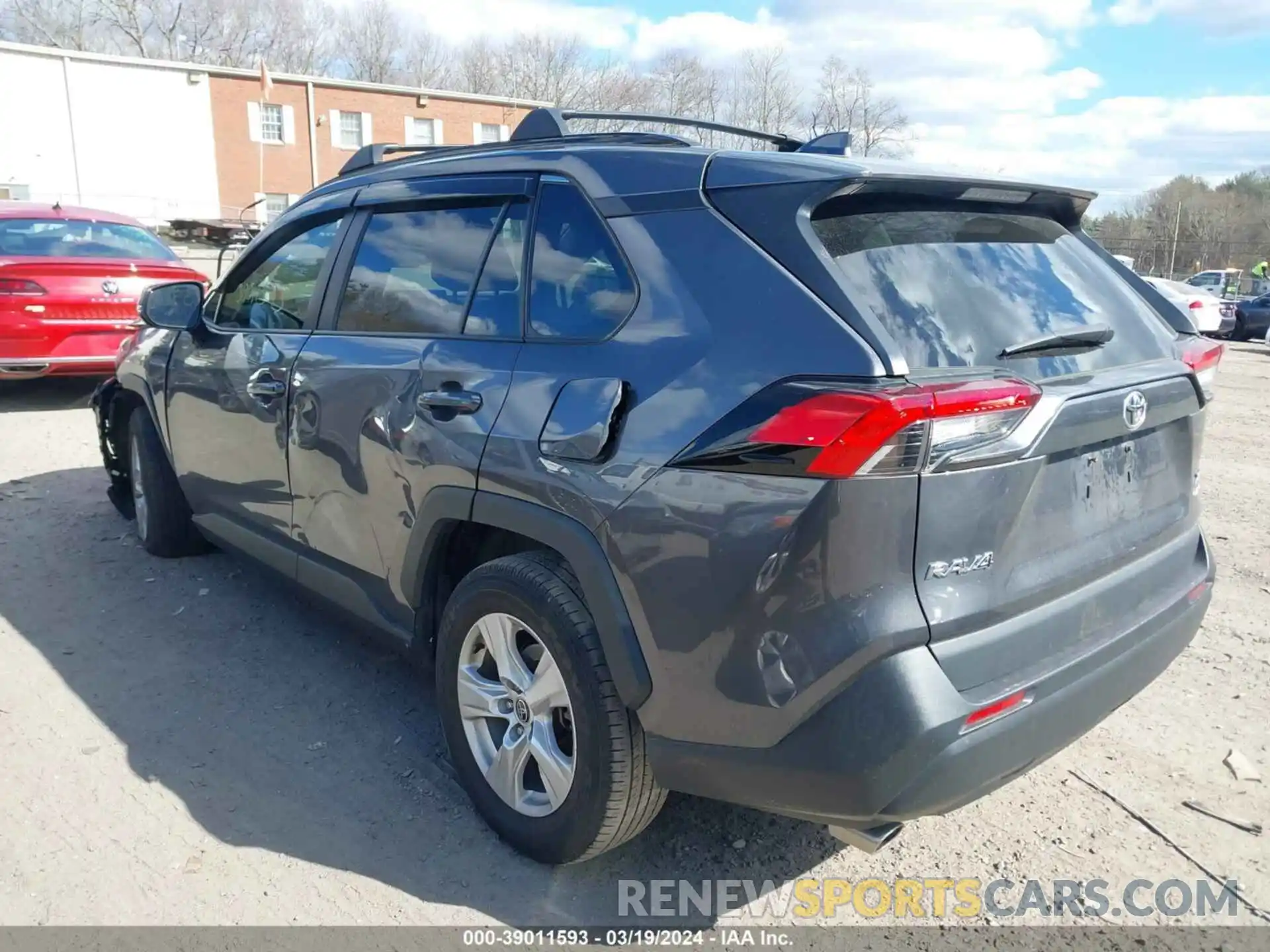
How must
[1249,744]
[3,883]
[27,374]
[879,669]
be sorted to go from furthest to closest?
[27,374], [1249,744], [3,883], [879,669]

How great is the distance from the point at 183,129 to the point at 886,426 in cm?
4104

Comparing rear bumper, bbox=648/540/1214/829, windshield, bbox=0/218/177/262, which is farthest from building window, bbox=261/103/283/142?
rear bumper, bbox=648/540/1214/829

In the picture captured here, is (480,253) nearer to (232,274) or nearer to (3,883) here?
(232,274)

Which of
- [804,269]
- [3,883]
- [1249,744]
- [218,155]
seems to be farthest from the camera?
[218,155]

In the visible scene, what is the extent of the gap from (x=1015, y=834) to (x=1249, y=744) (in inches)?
43.1

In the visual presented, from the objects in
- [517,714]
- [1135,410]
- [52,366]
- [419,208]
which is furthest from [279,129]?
[1135,410]

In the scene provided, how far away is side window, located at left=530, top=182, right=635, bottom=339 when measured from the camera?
99.2 inches

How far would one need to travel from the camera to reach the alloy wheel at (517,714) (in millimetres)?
2625

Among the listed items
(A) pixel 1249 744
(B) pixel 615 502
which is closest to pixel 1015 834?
(A) pixel 1249 744

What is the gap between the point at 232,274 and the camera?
4.23 meters

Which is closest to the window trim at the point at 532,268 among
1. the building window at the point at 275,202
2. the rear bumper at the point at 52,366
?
the rear bumper at the point at 52,366

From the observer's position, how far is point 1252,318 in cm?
2278

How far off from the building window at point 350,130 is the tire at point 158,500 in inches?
1496

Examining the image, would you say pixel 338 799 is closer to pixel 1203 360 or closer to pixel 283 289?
pixel 283 289
